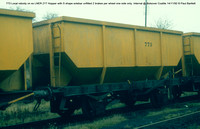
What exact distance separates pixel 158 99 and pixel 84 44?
Result: 16.3ft

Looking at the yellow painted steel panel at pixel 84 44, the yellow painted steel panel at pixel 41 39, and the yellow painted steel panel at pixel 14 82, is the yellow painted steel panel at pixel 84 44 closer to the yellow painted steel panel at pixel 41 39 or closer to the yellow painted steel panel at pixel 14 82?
the yellow painted steel panel at pixel 41 39

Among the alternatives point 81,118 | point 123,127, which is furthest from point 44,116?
point 123,127

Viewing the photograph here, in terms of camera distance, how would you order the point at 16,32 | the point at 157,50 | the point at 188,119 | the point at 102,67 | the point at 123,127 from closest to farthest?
the point at 16,32 → the point at 123,127 → the point at 188,119 → the point at 102,67 → the point at 157,50

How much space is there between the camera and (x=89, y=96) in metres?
Answer: 9.02

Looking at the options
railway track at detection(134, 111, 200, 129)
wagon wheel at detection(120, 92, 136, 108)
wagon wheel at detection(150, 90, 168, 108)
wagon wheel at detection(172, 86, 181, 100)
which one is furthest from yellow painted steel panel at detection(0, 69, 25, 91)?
wagon wheel at detection(172, 86, 181, 100)

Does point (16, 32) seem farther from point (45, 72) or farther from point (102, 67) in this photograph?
point (102, 67)

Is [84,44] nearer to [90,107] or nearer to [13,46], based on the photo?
[90,107]

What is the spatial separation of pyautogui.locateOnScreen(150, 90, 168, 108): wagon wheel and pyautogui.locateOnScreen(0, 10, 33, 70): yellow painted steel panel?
6.80 metres

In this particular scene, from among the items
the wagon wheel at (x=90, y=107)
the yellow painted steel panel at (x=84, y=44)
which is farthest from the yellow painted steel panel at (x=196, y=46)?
the wagon wheel at (x=90, y=107)

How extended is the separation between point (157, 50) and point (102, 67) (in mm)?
3609

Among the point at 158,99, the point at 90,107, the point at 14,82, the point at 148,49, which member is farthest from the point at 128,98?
the point at 14,82

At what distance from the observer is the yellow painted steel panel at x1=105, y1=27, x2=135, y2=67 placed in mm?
9664

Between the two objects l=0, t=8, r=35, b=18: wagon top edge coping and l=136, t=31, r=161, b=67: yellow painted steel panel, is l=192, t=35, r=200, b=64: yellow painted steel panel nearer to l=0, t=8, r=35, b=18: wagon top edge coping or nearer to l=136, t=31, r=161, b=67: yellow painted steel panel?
l=136, t=31, r=161, b=67: yellow painted steel panel

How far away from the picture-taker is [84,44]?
886cm
